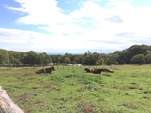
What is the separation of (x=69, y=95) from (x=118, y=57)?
295 ft

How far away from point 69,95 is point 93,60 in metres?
57.9

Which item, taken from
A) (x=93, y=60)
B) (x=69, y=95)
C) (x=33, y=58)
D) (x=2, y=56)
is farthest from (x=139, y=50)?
(x=69, y=95)

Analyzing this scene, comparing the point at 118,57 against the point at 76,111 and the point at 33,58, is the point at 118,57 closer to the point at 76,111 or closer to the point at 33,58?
the point at 33,58

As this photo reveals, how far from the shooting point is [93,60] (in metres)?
76.8

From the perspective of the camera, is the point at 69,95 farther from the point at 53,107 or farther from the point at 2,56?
the point at 2,56

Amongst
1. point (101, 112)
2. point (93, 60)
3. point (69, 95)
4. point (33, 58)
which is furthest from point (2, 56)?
point (101, 112)

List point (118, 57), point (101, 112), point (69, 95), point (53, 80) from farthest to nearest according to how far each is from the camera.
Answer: point (118, 57), point (53, 80), point (69, 95), point (101, 112)

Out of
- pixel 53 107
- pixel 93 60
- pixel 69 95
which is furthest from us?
pixel 93 60

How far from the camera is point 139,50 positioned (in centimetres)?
10819

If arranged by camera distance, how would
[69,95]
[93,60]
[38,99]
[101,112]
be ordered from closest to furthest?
[101,112]
[38,99]
[69,95]
[93,60]

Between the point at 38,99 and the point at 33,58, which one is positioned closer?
the point at 38,99

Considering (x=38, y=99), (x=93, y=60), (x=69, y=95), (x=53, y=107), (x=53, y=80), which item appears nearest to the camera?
(x=53, y=107)

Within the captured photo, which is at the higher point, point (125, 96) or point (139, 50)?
point (139, 50)

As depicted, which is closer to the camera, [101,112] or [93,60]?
[101,112]
